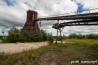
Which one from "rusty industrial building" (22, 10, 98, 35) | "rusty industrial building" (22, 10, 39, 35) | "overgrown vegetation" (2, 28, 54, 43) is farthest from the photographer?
"rusty industrial building" (22, 10, 39, 35)

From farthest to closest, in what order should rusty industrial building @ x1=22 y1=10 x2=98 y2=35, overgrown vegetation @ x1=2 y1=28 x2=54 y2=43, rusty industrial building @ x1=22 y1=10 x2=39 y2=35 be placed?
rusty industrial building @ x1=22 y1=10 x2=39 y2=35 → overgrown vegetation @ x1=2 y1=28 x2=54 y2=43 → rusty industrial building @ x1=22 y1=10 x2=98 y2=35

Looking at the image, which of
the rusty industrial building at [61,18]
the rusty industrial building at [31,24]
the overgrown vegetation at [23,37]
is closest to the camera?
the rusty industrial building at [61,18]

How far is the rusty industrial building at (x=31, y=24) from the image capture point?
31500 mm

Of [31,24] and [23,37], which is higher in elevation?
[31,24]

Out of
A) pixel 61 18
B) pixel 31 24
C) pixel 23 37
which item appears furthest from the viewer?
pixel 31 24

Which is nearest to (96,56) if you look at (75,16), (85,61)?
(85,61)

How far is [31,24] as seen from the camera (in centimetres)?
3164

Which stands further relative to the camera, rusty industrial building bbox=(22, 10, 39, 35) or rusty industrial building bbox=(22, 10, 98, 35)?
rusty industrial building bbox=(22, 10, 39, 35)

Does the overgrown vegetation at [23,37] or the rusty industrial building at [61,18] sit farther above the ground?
the rusty industrial building at [61,18]

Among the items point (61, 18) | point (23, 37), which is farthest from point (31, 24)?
point (61, 18)

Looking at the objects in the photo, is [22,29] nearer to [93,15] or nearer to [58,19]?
[58,19]

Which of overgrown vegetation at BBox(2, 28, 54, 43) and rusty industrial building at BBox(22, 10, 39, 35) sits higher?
rusty industrial building at BBox(22, 10, 39, 35)

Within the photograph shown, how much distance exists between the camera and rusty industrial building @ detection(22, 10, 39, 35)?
31500mm

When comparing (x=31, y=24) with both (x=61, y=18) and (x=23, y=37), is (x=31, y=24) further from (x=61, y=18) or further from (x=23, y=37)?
(x=61, y=18)
